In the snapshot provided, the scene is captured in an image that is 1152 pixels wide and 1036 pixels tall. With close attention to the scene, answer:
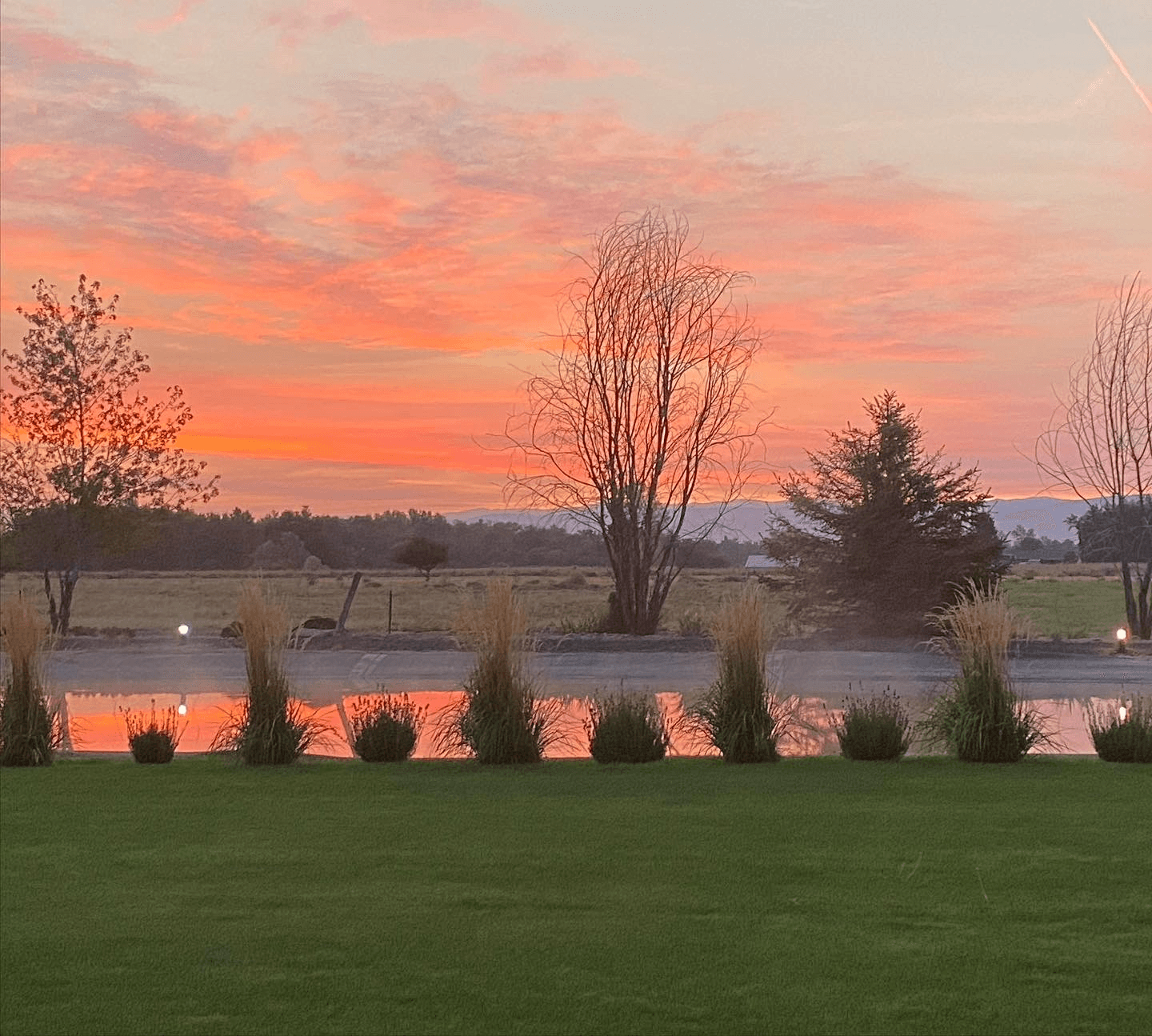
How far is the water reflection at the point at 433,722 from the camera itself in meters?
8.68

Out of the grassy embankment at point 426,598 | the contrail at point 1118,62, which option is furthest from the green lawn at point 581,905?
the grassy embankment at point 426,598

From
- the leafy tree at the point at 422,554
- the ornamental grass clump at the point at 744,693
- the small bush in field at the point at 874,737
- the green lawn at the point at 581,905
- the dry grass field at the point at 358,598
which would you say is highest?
the leafy tree at the point at 422,554

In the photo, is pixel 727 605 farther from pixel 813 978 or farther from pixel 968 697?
pixel 813 978

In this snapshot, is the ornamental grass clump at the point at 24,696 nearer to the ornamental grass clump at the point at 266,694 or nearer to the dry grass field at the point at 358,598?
the ornamental grass clump at the point at 266,694

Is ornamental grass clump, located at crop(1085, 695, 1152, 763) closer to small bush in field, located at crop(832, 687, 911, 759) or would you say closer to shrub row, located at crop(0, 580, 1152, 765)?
shrub row, located at crop(0, 580, 1152, 765)

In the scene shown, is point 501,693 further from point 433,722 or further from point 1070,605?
point 1070,605

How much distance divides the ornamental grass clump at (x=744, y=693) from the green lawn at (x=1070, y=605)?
31.6 feet

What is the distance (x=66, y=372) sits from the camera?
1919cm

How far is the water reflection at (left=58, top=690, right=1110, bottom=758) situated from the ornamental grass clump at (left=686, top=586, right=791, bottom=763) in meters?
0.36

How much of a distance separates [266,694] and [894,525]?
37.7 ft

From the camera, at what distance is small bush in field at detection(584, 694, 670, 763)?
7.67 metres

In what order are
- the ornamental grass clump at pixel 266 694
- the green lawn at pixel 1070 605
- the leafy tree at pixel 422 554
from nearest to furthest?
the ornamental grass clump at pixel 266 694
the green lawn at pixel 1070 605
the leafy tree at pixel 422 554

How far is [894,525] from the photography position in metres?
17.6

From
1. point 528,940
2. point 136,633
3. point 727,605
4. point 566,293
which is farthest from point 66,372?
point 528,940
